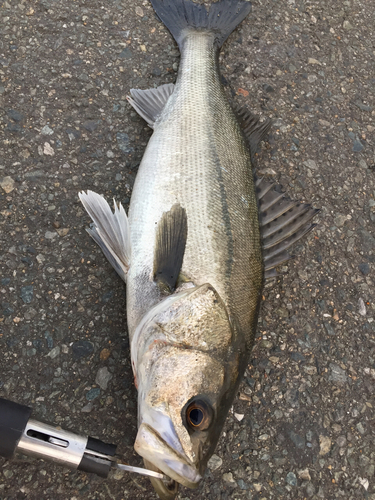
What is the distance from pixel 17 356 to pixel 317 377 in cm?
180

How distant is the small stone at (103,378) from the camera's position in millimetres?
2320

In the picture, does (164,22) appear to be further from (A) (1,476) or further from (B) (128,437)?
(A) (1,476)

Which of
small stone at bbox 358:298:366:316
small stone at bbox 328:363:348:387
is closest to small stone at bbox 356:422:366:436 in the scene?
small stone at bbox 328:363:348:387

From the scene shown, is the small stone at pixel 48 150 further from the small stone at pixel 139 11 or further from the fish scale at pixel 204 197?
the small stone at pixel 139 11

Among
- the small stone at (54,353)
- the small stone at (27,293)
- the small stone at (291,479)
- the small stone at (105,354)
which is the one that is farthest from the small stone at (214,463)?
the small stone at (27,293)

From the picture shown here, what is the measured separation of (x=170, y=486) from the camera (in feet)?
6.14

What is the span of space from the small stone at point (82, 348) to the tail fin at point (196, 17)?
8.56ft

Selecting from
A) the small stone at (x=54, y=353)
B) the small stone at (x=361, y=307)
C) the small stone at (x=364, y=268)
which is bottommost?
the small stone at (x=361, y=307)

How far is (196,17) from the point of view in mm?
3654

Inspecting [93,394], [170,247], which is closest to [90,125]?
[170,247]


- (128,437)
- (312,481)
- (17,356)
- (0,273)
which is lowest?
(312,481)

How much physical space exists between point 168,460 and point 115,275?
1.19 metres

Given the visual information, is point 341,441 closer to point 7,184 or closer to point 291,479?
point 291,479

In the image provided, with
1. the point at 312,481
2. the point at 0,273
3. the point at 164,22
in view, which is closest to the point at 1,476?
the point at 0,273
